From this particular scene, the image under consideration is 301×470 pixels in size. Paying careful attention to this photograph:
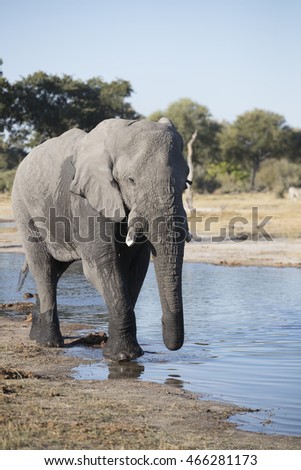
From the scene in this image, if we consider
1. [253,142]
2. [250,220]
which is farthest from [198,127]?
[250,220]

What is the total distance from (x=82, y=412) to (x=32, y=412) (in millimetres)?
380

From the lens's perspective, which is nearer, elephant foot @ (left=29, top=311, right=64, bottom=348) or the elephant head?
the elephant head

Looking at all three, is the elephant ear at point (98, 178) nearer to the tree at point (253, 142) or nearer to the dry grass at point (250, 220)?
the dry grass at point (250, 220)

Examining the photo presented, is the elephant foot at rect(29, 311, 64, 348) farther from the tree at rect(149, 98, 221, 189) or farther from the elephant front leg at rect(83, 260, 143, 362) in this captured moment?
the tree at rect(149, 98, 221, 189)

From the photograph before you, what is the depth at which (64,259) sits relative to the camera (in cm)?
1077

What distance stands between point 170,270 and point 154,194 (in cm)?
73

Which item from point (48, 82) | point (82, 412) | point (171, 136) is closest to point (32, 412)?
point (82, 412)

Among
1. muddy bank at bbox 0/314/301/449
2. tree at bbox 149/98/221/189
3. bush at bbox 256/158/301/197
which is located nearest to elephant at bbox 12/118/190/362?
muddy bank at bbox 0/314/301/449

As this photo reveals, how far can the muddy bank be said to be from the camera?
6.11 meters

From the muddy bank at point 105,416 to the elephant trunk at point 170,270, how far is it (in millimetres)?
700

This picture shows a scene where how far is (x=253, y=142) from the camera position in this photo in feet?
253

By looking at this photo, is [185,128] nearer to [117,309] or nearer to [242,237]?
[242,237]

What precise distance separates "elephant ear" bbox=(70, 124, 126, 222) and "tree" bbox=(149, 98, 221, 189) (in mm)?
61340

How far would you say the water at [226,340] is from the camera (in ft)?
27.3
